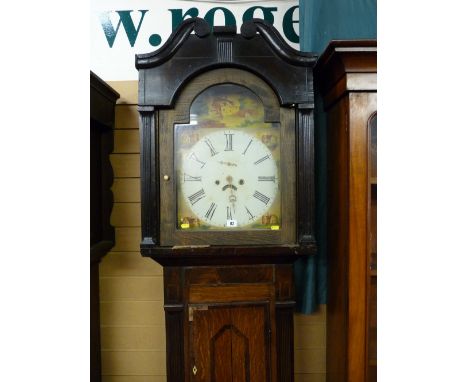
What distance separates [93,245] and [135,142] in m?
0.50

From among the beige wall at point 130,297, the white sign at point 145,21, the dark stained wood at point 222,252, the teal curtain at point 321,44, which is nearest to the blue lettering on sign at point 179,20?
the white sign at point 145,21

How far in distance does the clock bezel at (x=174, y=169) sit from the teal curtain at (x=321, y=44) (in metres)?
0.29

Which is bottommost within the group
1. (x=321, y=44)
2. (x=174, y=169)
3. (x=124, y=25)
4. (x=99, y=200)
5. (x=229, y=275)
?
(x=229, y=275)

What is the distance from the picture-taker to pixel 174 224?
1.29 m

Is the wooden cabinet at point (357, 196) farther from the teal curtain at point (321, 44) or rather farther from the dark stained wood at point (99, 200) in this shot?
the dark stained wood at point (99, 200)

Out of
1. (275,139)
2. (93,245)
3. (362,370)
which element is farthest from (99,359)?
(275,139)

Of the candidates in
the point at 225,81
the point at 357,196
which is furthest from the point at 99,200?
the point at 357,196

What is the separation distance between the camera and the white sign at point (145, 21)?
1664mm

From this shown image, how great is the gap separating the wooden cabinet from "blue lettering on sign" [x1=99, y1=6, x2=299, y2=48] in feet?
1.41

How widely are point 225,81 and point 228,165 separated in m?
0.29

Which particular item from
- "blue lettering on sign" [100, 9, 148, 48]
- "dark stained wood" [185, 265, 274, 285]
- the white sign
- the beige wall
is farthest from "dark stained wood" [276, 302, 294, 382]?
"blue lettering on sign" [100, 9, 148, 48]

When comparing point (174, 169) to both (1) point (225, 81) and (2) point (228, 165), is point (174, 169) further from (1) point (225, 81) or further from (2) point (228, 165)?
(1) point (225, 81)

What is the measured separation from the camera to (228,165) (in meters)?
1.30

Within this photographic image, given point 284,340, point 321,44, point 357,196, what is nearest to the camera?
point 357,196
